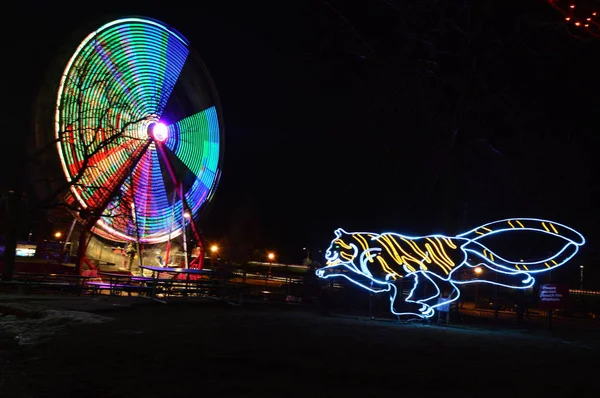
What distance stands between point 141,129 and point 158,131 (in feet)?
2.97

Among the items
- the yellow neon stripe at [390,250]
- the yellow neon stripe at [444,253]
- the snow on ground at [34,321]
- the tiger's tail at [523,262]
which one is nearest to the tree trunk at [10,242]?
the snow on ground at [34,321]

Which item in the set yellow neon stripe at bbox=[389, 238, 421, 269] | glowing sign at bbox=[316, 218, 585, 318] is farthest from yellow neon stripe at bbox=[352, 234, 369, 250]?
yellow neon stripe at bbox=[389, 238, 421, 269]

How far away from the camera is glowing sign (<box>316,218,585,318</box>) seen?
14.7 m

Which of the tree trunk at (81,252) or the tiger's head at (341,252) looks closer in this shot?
the tiger's head at (341,252)

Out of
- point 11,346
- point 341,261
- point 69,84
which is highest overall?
point 69,84

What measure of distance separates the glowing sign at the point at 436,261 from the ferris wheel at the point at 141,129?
30.0 ft

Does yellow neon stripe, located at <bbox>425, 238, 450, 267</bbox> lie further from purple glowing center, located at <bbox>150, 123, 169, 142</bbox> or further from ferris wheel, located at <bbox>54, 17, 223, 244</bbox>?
purple glowing center, located at <bbox>150, 123, 169, 142</bbox>

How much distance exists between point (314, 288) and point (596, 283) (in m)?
24.9

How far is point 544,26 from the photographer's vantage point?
17391mm

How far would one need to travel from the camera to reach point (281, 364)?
7434 mm

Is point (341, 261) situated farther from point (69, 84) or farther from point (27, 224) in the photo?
point (69, 84)

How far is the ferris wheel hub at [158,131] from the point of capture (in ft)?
96.2

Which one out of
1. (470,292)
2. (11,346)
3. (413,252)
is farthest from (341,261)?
(470,292)

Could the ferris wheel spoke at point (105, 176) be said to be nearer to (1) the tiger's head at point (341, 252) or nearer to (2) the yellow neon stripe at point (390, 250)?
(1) the tiger's head at point (341, 252)
